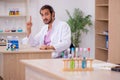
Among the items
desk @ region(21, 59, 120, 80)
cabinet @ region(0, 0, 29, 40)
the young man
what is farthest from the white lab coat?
cabinet @ region(0, 0, 29, 40)

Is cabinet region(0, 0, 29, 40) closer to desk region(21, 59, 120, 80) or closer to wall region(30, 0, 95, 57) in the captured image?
wall region(30, 0, 95, 57)

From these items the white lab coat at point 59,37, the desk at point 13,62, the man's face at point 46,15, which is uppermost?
the man's face at point 46,15

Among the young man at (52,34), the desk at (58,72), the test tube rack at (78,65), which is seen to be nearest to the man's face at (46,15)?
the young man at (52,34)

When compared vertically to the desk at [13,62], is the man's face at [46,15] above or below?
above

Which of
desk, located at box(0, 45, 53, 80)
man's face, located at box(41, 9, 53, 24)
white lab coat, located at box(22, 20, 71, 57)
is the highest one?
man's face, located at box(41, 9, 53, 24)

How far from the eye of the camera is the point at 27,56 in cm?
489

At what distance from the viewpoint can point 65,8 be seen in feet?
26.9

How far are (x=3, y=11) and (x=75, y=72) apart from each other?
497 centimetres

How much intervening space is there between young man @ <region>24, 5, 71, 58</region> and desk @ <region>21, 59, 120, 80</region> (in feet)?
3.68

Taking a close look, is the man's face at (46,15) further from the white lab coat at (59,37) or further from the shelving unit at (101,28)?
the shelving unit at (101,28)

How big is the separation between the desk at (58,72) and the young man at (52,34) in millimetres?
1123

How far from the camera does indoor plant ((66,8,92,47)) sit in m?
7.93

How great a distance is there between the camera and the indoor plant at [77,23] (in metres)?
7.93

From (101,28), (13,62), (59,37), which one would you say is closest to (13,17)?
(101,28)
